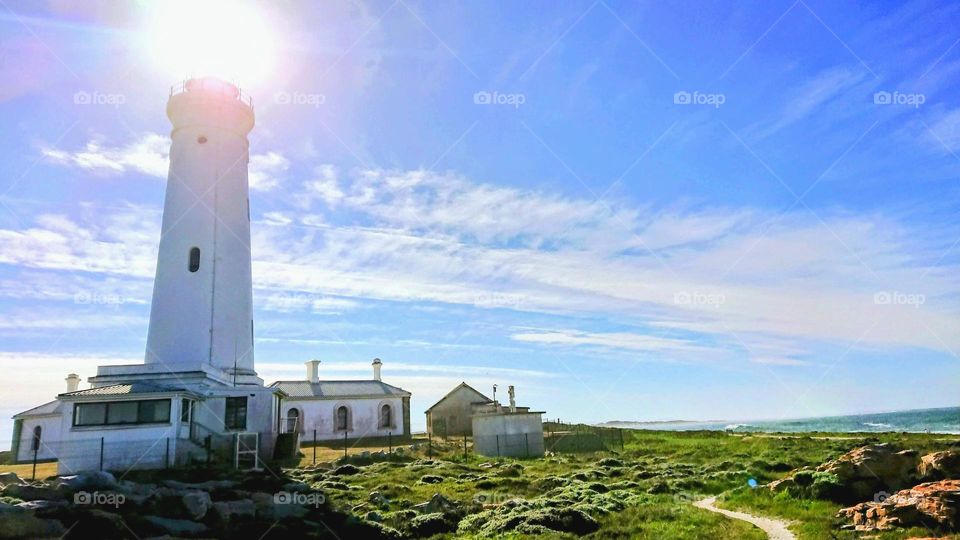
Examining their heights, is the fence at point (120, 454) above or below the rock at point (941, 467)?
above

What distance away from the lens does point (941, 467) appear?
46.6 ft

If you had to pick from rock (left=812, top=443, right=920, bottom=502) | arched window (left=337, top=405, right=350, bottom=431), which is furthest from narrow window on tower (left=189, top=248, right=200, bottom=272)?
rock (left=812, top=443, right=920, bottom=502)

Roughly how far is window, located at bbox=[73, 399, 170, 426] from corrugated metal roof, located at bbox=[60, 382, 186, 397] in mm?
330

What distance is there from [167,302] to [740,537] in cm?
2256

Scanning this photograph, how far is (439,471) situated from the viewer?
23.3 meters

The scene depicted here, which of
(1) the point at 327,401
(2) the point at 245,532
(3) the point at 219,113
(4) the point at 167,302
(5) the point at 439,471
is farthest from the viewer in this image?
(1) the point at 327,401

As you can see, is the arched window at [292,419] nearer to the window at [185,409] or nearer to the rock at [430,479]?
the window at [185,409]

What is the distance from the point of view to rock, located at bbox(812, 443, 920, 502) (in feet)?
48.6

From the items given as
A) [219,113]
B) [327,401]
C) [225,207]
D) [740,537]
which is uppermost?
[219,113]

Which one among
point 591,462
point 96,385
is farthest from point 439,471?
point 96,385

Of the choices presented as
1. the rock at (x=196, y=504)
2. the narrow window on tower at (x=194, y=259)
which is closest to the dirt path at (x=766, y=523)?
the rock at (x=196, y=504)

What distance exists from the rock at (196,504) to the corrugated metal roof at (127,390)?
9275mm

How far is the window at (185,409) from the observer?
22.0 m

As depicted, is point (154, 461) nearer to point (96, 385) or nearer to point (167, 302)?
point (96, 385)
